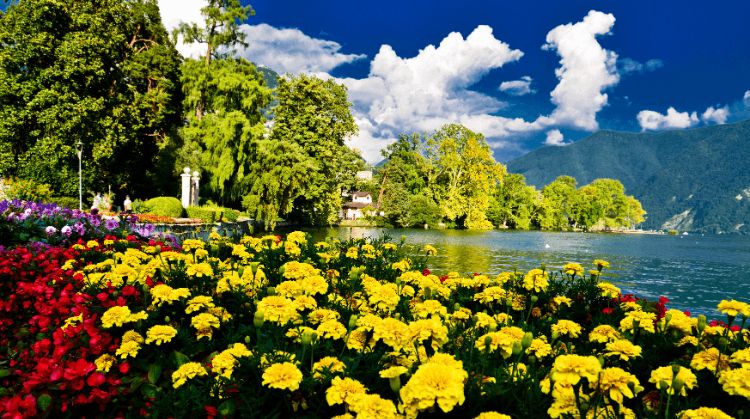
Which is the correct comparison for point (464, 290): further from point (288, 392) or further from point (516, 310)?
point (288, 392)

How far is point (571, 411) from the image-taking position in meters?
1.35

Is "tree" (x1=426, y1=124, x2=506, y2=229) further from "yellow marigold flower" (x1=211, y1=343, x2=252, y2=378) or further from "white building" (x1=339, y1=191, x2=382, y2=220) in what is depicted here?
"yellow marigold flower" (x1=211, y1=343, x2=252, y2=378)

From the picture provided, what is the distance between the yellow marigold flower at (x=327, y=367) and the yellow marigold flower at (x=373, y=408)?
310mm

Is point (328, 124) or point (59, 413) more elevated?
point (328, 124)

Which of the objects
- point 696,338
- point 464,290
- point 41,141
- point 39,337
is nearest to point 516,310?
point 464,290

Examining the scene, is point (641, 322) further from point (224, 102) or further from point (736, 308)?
point (224, 102)

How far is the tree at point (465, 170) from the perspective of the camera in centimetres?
4062

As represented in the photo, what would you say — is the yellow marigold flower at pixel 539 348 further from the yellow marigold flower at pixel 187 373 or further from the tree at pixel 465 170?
the tree at pixel 465 170

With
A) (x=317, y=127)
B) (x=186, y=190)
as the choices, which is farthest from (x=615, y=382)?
(x=317, y=127)

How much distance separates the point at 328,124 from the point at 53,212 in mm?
24266

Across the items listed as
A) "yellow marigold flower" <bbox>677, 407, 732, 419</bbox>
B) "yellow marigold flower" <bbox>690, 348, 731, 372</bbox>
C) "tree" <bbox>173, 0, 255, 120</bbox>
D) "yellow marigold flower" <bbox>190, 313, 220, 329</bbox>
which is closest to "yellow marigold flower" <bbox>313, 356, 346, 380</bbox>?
"yellow marigold flower" <bbox>190, 313, 220, 329</bbox>

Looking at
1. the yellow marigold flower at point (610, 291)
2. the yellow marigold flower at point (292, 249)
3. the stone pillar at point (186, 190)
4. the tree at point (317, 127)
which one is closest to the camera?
the yellow marigold flower at point (610, 291)

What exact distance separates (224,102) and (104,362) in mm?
22833

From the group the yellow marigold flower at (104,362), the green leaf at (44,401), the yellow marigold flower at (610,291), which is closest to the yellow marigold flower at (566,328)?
the yellow marigold flower at (610,291)
